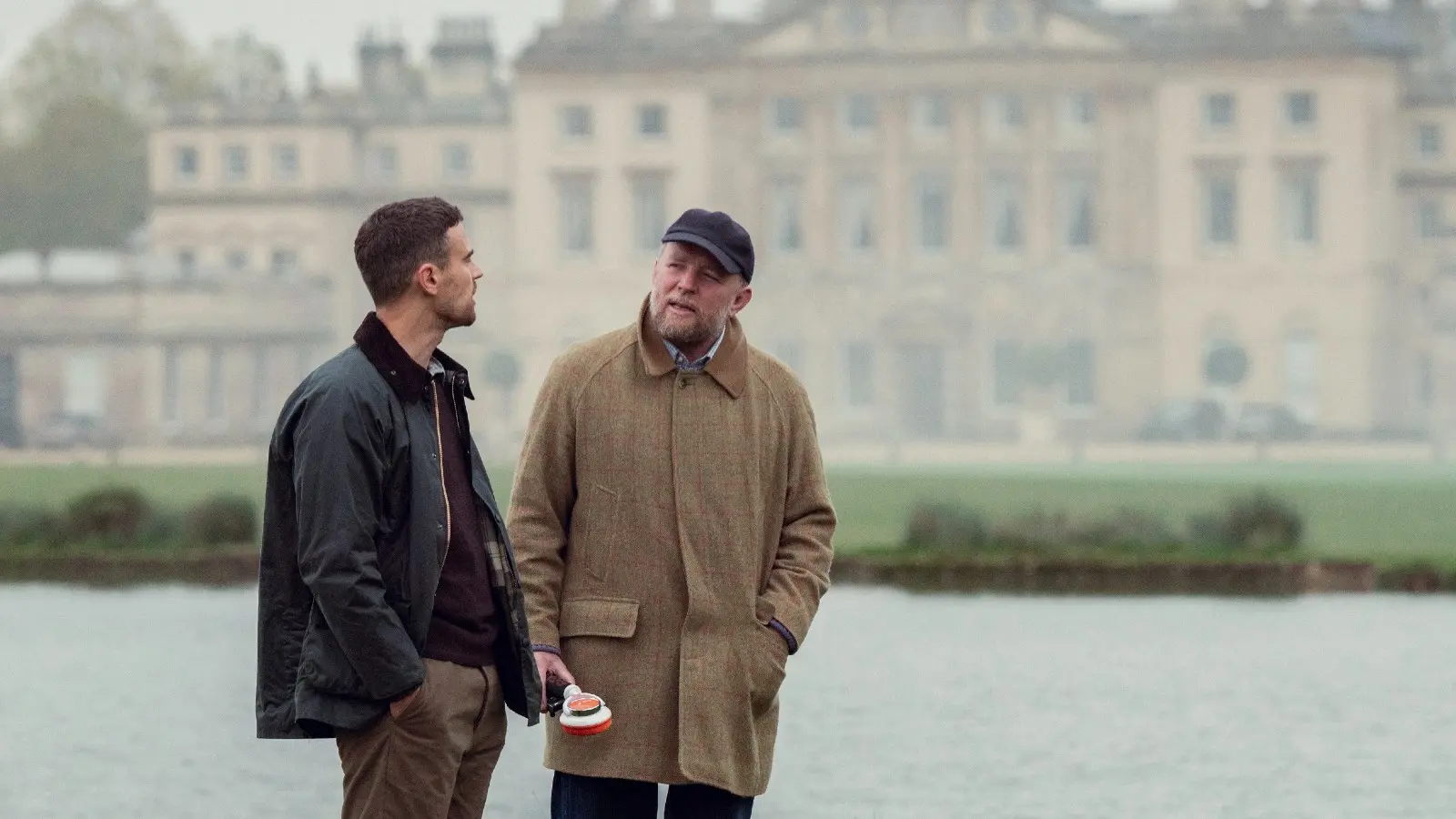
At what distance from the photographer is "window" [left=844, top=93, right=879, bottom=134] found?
7112 centimetres

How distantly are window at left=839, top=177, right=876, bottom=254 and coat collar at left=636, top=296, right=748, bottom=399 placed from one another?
66.6 m

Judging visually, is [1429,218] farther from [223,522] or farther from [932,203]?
[223,522]

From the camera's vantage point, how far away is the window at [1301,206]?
69375 millimetres

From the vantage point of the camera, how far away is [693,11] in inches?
2960

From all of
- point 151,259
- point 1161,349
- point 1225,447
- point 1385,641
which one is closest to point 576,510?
point 1385,641

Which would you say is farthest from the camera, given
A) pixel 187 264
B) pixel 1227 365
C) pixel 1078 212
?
pixel 187 264

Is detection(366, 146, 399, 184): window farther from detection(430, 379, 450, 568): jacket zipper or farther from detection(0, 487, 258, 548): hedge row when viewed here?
detection(430, 379, 450, 568): jacket zipper

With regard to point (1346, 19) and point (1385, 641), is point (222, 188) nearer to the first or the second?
point (1346, 19)

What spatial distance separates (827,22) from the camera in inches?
2813

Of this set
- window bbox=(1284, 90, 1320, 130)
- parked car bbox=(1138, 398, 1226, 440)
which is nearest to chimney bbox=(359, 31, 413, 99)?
window bbox=(1284, 90, 1320, 130)

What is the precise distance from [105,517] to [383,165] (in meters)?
57.3

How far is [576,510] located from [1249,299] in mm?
65638

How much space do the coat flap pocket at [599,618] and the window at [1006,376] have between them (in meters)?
62.7

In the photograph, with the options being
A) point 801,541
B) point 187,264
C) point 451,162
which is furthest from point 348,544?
point 451,162
